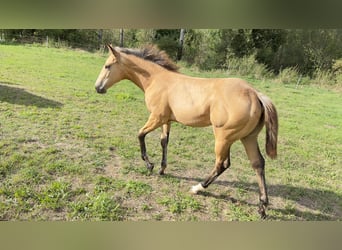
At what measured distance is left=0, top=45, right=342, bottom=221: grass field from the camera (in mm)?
2996

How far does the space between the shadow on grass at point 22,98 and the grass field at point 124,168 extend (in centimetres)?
2

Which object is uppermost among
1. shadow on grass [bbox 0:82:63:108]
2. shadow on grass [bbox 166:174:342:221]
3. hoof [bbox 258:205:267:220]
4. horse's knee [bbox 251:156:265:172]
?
horse's knee [bbox 251:156:265:172]

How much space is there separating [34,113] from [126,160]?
2.75 meters

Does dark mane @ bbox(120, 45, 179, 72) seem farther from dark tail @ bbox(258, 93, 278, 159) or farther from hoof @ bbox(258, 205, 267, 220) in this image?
hoof @ bbox(258, 205, 267, 220)

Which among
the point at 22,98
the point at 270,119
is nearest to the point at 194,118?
the point at 270,119

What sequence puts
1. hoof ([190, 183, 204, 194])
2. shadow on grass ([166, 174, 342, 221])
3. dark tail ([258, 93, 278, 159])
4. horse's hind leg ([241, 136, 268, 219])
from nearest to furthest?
dark tail ([258, 93, 278, 159]), horse's hind leg ([241, 136, 268, 219]), shadow on grass ([166, 174, 342, 221]), hoof ([190, 183, 204, 194])

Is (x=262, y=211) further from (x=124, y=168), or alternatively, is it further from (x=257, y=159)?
(x=124, y=168)

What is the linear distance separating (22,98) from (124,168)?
4.15 metres

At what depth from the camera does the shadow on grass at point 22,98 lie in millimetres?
6082

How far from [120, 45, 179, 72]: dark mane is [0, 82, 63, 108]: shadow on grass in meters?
3.45

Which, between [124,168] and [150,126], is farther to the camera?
[124,168]

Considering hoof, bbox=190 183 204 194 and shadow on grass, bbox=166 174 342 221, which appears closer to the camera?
shadow on grass, bbox=166 174 342 221

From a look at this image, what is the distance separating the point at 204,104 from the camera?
307 cm

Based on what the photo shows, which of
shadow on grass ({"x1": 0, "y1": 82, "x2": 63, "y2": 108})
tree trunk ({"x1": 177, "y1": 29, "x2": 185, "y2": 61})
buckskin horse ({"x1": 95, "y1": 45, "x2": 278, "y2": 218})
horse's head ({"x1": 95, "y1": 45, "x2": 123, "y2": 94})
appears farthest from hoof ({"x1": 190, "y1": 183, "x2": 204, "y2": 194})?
tree trunk ({"x1": 177, "y1": 29, "x2": 185, "y2": 61})
